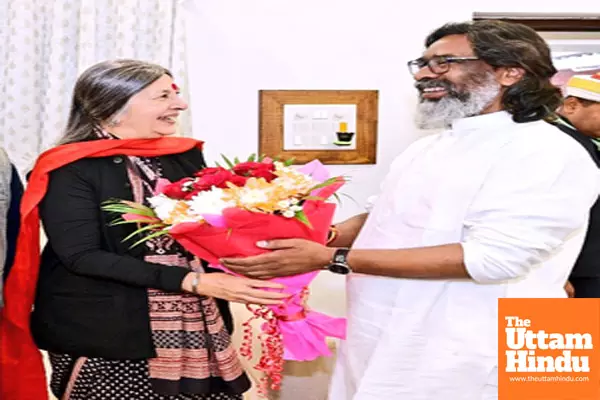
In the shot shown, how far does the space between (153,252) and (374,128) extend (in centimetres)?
132

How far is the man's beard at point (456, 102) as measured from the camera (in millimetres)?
1689

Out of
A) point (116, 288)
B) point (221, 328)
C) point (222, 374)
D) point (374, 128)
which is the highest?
point (374, 128)

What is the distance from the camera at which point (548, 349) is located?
5.71 ft

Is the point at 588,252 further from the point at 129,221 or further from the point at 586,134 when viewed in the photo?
the point at 129,221

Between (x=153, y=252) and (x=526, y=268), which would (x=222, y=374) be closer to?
(x=153, y=252)

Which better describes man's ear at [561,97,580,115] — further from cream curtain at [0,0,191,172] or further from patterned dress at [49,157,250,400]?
patterned dress at [49,157,250,400]

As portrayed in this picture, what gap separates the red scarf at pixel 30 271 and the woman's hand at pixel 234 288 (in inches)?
14.7

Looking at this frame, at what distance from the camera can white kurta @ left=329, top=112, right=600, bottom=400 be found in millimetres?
1513

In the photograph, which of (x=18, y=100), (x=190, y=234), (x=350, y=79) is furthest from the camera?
(x=350, y=79)

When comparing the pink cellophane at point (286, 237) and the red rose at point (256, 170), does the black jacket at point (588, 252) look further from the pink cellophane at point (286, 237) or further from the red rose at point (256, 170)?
the red rose at point (256, 170)

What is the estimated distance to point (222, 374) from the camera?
5.75ft

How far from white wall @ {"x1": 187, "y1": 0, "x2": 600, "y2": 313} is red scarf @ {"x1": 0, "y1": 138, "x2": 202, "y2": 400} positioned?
31.4 inches

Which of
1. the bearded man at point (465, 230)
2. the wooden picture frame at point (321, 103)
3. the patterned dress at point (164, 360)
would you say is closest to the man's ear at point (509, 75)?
the bearded man at point (465, 230)

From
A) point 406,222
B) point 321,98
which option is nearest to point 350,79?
point 321,98
